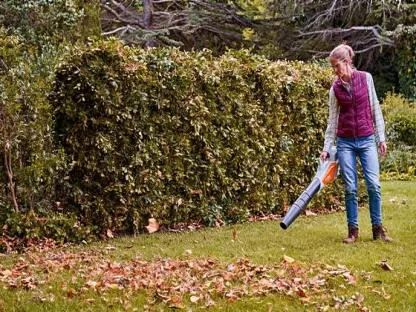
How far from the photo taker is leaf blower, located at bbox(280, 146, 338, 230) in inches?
251

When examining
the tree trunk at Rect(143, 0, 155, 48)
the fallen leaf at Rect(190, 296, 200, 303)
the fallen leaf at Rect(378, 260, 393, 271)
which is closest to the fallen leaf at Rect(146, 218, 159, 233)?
the fallen leaf at Rect(378, 260, 393, 271)

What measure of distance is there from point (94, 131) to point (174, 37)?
50.4 feet

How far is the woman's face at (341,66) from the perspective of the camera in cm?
617

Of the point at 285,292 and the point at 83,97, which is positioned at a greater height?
the point at 83,97

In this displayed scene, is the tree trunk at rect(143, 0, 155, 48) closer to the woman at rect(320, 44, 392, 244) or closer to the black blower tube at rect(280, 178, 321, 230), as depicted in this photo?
→ the woman at rect(320, 44, 392, 244)

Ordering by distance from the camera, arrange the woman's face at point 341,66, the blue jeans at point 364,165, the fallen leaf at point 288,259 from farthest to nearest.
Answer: the blue jeans at point 364,165 → the woman's face at point 341,66 → the fallen leaf at point 288,259

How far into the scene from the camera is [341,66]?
6184 millimetres

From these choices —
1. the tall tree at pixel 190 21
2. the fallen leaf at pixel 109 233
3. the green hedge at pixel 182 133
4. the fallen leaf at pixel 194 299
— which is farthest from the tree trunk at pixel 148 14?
the fallen leaf at pixel 194 299

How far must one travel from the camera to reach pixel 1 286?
181 inches

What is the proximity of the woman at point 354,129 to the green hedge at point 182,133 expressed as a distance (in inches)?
77.6

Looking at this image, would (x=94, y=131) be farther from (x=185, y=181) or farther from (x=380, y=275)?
(x=380, y=275)

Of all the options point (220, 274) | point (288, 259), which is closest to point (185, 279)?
point (220, 274)

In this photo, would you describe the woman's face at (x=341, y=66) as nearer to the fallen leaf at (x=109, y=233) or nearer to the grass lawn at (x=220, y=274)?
the grass lawn at (x=220, y=274)

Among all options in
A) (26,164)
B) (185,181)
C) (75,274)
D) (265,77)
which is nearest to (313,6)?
(265,77)
